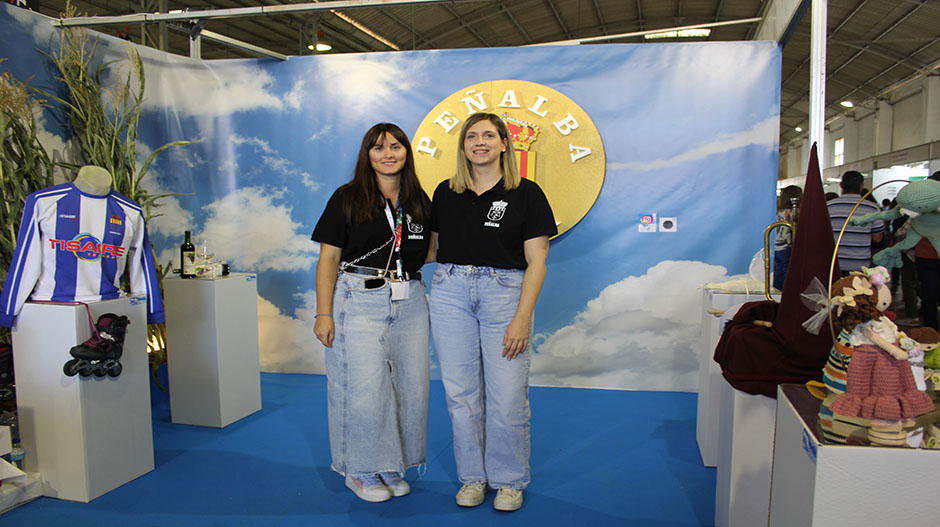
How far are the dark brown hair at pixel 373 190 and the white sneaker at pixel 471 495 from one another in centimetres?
109

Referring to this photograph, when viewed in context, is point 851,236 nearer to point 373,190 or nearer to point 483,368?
point 483,368

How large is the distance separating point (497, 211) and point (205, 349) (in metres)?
2.10

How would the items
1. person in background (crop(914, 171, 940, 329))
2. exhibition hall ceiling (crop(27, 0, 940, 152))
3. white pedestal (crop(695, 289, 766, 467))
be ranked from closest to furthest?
white pedestal (crop(695, 289, 766, 467)) → person in background (crop(914, 171, 940, 329)) → exhibition hall ceiling (crop(27, 0, 940, 152))

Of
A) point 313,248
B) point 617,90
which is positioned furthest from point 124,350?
point 617,90

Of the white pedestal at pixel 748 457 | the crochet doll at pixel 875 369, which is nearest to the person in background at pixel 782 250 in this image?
the white pedestal at pixel 748 457

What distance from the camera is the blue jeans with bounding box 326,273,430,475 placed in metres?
2.35

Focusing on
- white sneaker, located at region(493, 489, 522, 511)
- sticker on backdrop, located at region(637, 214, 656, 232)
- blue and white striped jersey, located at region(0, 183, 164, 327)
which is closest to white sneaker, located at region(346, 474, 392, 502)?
white sneaker, located at region(493, 489, 522, 511)

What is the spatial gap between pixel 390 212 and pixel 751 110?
2.75m

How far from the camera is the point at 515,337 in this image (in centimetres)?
223

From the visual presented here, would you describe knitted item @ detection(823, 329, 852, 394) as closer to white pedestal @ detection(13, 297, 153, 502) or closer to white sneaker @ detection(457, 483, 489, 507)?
white sneaker @ detection(457, 483, 489, 507)

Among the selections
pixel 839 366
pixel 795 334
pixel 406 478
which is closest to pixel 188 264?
pixel 406 478

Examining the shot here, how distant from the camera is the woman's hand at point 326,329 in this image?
2.37 metres

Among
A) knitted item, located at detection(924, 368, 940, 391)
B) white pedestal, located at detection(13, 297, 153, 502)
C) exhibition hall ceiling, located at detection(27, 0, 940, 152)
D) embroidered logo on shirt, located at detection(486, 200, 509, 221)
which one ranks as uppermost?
exhibition hall ceiling, located at detection(27, 0, 940, 152)

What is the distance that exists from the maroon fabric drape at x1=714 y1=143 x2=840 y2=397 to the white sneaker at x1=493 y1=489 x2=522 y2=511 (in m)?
1.04
